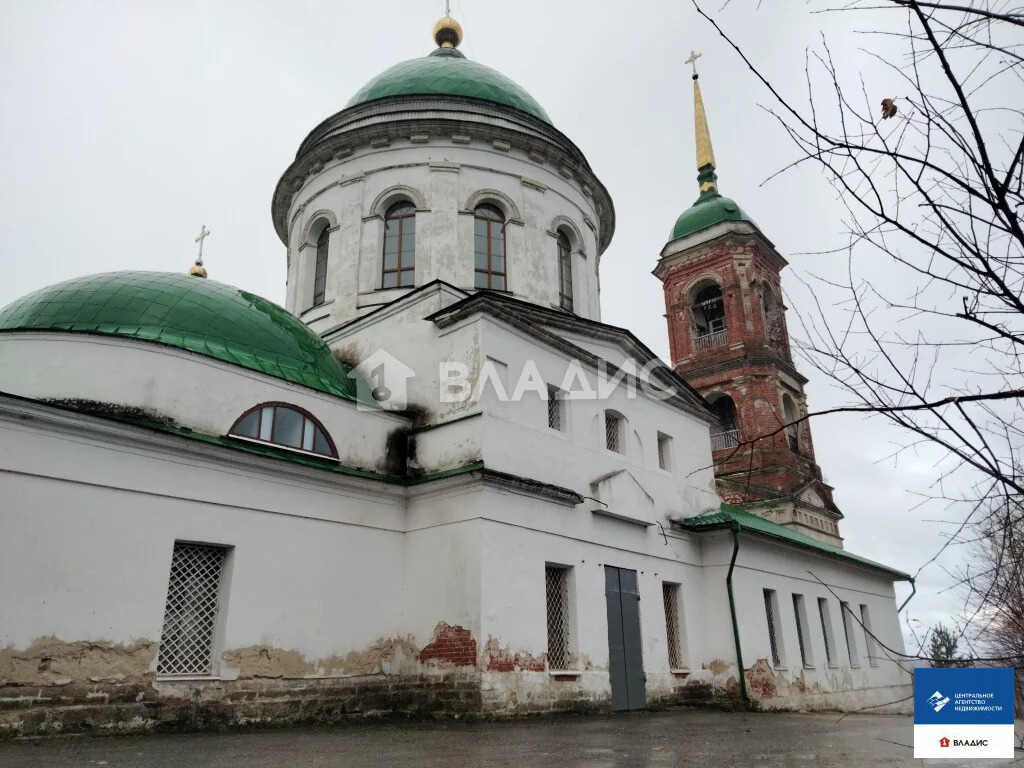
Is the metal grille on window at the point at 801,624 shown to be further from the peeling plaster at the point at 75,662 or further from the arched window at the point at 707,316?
the arched window at the point at 707,316

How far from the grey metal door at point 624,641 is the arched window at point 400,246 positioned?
6.38m

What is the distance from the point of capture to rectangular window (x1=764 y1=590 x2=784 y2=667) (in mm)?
14328

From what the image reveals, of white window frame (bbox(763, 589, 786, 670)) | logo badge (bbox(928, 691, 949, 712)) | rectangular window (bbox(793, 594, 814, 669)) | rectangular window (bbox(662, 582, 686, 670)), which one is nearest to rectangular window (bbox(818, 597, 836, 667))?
rectangular window (bbox(793, 594, 814, 669))

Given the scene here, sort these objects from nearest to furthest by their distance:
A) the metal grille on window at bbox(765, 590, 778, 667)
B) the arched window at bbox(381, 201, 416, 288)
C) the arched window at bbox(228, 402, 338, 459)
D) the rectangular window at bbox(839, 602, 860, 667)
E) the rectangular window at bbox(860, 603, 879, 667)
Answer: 1. the arched window at bbox(228, 402, 338, 459)
2. the arched window at bbox(381, 201, 416, 288)
3. the metal grille on window at bbox(765, 590, 778, 667)
4. the rectangular window at bbox(839, 602, 860, 667)
5. the rectangular window at bbox(860, 603, 879, 667)

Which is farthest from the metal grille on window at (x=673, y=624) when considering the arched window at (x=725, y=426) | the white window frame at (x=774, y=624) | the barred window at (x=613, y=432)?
the arched window at (x=725, y=426)

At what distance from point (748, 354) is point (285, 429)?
18658 mm

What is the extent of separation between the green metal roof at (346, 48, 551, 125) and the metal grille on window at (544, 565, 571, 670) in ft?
30.9

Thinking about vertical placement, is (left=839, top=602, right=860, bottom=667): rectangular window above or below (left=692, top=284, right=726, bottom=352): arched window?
below

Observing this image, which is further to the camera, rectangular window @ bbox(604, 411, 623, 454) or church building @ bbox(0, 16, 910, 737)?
rectangular window @ bbox(604, 411, 623, 454)

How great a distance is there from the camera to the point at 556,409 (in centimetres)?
1219

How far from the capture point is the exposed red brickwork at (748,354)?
2359cm

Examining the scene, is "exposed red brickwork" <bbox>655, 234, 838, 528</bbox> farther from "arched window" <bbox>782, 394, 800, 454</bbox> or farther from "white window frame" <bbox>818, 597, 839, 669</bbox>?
"white window frame" <bbox>818, 597, 839, 669</bbox>

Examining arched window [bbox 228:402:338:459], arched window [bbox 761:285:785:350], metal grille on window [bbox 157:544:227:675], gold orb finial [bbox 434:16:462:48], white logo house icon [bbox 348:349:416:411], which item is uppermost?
gold orb finial [bbox 434:16:462:48]

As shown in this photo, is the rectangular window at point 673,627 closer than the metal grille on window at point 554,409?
No
